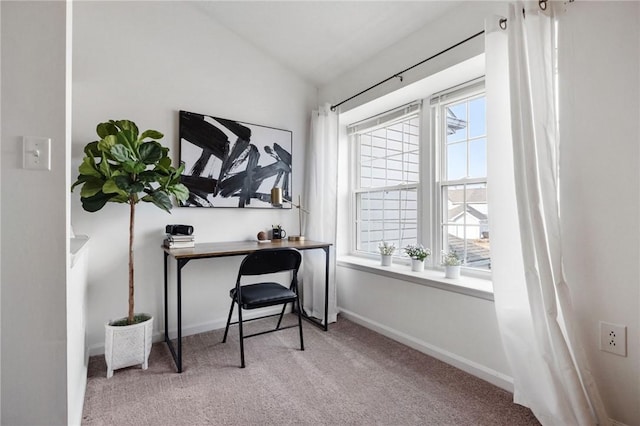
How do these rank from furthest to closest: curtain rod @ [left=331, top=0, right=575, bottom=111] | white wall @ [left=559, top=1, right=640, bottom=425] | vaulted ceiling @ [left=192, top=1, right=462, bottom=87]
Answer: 1. vaulted ceiling @ [left=192, top=1, right=462, bottom=87]
2. curtain rod @ [left=331, top=0, right=575, bottom=111]
3. white wall @ [left=559, top=1, right=640, bottom=425]

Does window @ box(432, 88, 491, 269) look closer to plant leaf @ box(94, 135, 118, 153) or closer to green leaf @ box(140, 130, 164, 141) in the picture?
green leaf @ box(140, 130, 164, 141)

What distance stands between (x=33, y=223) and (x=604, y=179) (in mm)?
2403

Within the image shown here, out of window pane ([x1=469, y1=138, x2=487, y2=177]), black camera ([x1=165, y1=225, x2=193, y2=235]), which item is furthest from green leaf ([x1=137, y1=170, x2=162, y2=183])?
window pane ([x1=469, y1=138, x2=487, y2=177])

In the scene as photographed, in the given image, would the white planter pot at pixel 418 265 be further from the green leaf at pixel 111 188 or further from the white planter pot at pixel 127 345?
the green leaf at pixel 111 188

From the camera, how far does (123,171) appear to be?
6.54 feet

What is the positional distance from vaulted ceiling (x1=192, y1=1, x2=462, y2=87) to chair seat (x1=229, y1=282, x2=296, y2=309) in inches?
84.8

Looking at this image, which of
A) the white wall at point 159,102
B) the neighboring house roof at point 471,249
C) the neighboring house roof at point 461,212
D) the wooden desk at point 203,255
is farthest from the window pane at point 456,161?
the white wall at point 159,102

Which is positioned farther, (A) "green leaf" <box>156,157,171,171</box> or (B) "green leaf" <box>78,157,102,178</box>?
(A) "green leaf" <box>156,157,171,171</box>

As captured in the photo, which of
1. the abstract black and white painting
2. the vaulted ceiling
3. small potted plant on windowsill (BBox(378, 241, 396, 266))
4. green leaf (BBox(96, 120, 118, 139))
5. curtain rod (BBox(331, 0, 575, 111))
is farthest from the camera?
small potted plant on windowsill (BBox(378, 241, 396, 266))

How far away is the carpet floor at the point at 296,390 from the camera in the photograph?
5.35 ft

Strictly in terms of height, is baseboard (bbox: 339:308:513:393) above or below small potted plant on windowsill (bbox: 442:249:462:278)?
below

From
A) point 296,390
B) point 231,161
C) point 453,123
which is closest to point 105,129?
point 231,161

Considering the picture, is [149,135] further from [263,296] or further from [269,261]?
[263,296]

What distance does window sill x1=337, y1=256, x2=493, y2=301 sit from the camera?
6.68ft
